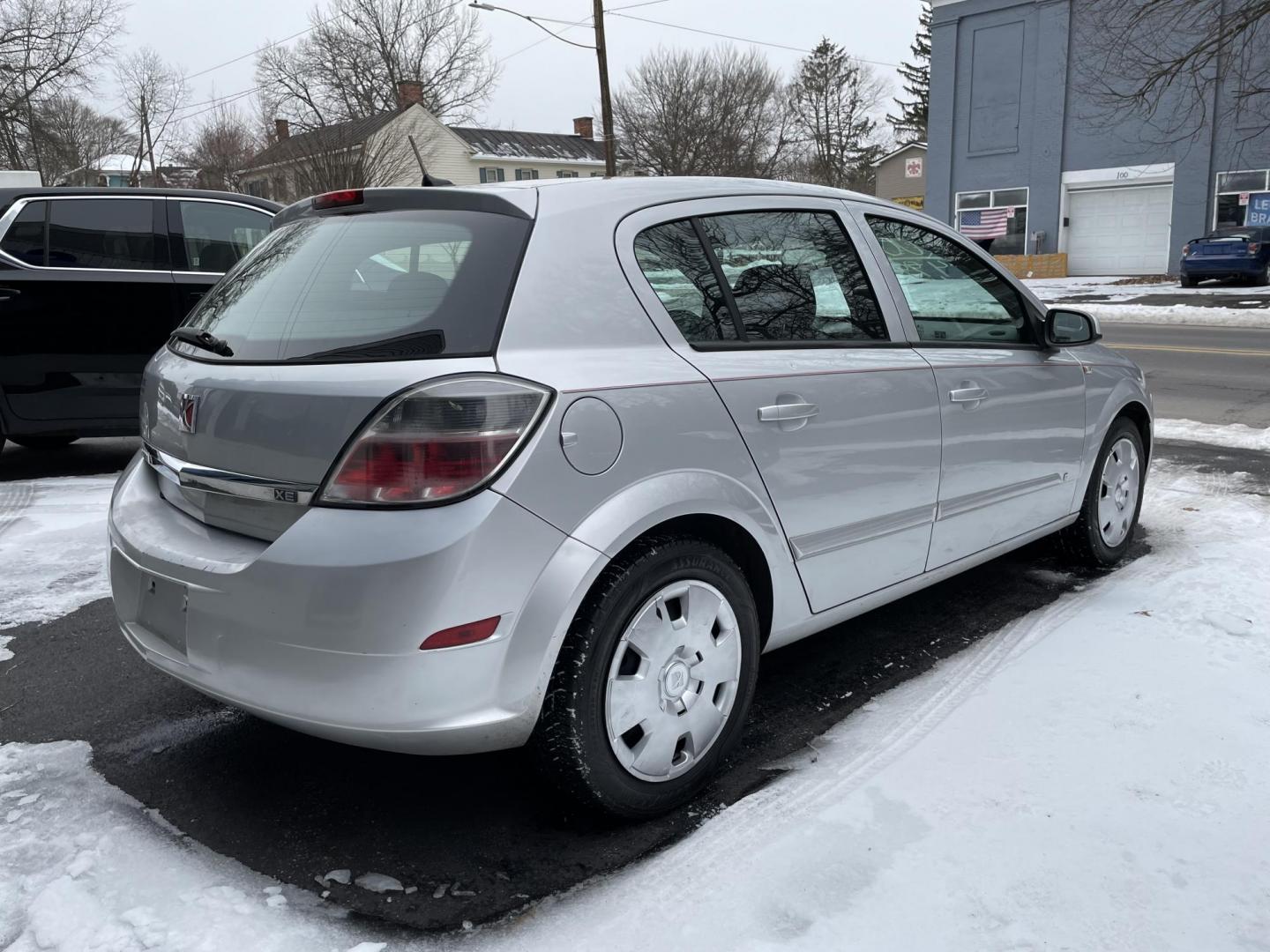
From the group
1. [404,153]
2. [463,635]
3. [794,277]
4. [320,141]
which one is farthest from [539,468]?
[404,153]

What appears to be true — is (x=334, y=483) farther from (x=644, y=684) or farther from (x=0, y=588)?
(x=0, y=588)

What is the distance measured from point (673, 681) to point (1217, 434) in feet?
22.8

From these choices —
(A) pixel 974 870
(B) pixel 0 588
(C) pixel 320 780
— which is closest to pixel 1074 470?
(A) pixel 974 870

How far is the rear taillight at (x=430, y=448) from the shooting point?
2.18 m

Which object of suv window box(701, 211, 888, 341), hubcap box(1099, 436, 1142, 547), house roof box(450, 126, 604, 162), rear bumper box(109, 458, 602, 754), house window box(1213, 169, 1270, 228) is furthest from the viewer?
house roof box(450, 126, 604, 162)

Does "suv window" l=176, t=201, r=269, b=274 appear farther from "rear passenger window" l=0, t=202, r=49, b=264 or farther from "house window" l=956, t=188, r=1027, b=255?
"house window" l=956, t=188, r=1027, b=255

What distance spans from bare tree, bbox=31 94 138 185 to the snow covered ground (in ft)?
109

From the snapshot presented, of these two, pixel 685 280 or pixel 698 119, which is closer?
pixel 685 280

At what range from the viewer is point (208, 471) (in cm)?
253

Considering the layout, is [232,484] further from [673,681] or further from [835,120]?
[835,120]

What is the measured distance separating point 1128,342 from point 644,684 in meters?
14.5

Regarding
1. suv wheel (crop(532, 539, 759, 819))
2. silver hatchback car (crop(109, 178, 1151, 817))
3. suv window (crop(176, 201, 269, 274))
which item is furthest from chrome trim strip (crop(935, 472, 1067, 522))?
suv window (crop(176, 201, 269, 274))

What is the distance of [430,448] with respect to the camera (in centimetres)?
218

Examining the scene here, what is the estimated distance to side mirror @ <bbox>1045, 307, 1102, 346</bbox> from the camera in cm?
396
